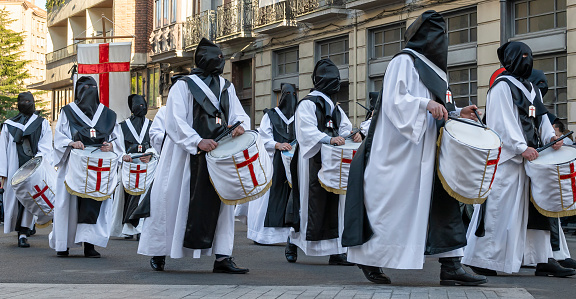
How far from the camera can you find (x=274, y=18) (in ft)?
105

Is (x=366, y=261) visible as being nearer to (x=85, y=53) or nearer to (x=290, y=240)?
(x=290, y=240)

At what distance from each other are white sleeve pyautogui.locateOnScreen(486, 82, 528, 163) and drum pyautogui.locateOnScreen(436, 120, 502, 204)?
169cm

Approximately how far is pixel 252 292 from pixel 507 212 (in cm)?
308

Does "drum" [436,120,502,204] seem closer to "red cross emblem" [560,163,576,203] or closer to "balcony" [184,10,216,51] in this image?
"red cross emblem" [560,163,576,203]

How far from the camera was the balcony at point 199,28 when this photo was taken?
37094mm

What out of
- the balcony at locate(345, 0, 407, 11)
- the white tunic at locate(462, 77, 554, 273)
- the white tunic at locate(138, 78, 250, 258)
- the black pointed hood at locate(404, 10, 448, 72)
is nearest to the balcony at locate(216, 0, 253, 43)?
the balcony at locate(345, 0, 407, 11)

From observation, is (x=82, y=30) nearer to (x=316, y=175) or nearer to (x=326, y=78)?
(x=326, y=78)

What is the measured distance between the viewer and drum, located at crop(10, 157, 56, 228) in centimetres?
1284

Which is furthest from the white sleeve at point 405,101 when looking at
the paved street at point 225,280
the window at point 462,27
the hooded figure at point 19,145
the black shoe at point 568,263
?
the window at point 462,27

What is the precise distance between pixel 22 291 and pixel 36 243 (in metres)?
7.00

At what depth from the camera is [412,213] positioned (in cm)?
724

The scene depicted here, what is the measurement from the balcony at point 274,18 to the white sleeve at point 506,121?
73.5ft

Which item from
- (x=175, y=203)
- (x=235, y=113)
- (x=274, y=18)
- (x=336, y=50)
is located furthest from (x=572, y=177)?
(x=274, y=18)

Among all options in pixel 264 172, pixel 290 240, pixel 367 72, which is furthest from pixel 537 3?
pixel 264 172
